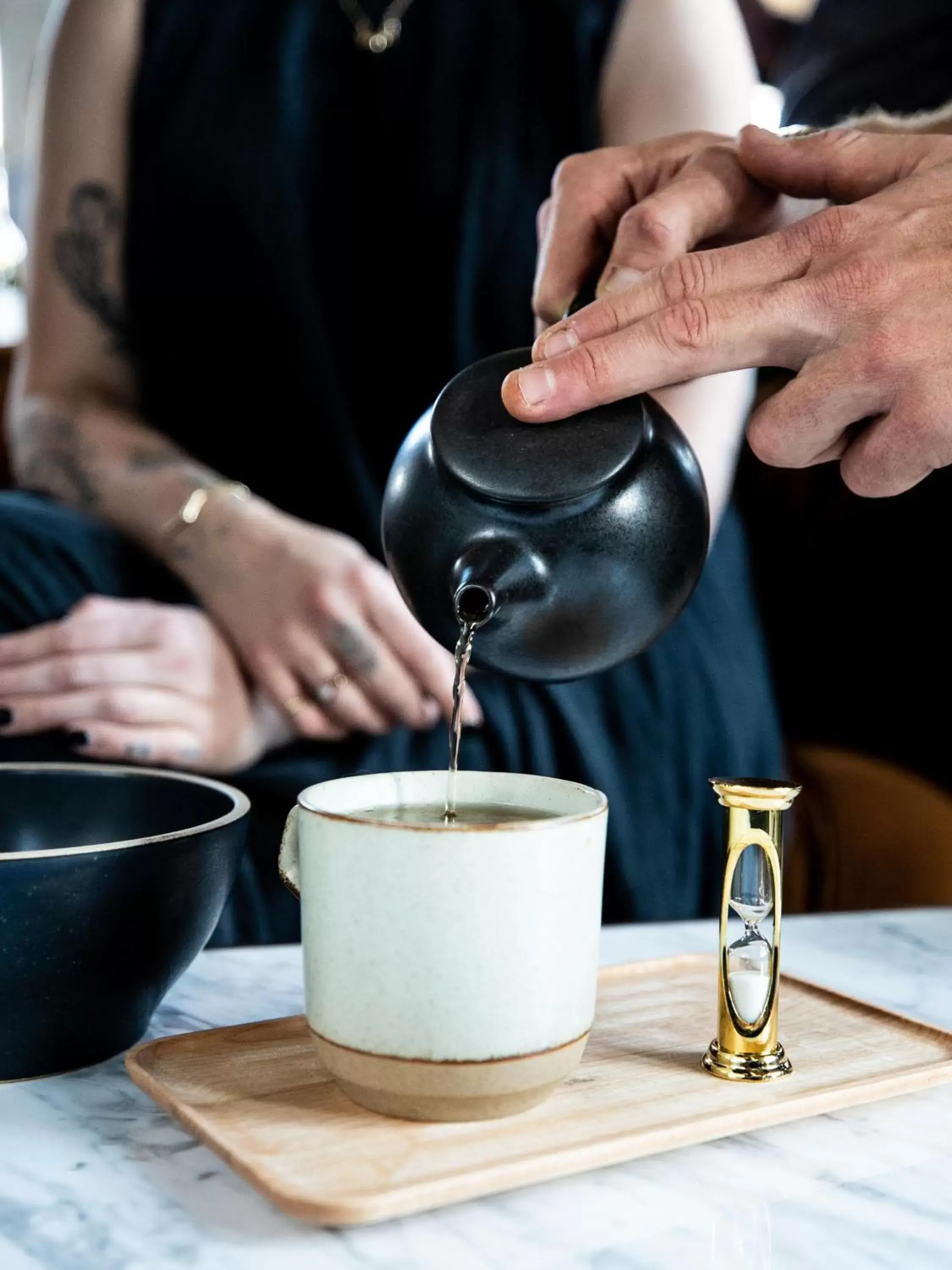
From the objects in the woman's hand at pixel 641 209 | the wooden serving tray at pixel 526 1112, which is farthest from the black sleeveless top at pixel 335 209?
the wooden serving tray at pixel 526 1112

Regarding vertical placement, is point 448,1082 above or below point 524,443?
below

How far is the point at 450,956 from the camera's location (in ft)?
1.74

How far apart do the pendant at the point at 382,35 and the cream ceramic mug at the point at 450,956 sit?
1.09 m

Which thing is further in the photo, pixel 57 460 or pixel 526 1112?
pixel 57 460

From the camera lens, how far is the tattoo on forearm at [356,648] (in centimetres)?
116

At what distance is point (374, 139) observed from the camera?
4.70 ft

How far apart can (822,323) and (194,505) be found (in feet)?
2.35

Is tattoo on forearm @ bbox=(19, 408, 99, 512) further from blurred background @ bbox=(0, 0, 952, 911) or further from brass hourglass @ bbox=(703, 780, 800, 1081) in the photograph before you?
brass hourglass @ bbox=(703, 780, 800, 1081)

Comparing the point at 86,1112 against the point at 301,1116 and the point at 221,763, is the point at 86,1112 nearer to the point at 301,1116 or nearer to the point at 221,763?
the point at 301,1116

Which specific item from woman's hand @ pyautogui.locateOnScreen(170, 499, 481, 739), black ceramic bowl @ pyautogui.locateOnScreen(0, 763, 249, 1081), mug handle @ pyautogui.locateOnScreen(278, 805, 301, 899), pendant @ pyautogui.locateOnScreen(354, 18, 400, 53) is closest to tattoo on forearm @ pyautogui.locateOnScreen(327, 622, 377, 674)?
woman's hand @ pyautogui.locateOnScreen(170, 499, 481, 739)

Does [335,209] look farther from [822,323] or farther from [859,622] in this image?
[859,622]

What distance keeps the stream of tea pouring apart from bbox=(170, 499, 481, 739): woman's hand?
1.69 feet

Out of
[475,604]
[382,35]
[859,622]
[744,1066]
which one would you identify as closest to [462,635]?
[475,604]

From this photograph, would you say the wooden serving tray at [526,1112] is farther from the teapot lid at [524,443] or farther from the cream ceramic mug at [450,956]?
the teapot lid at [524,443]
